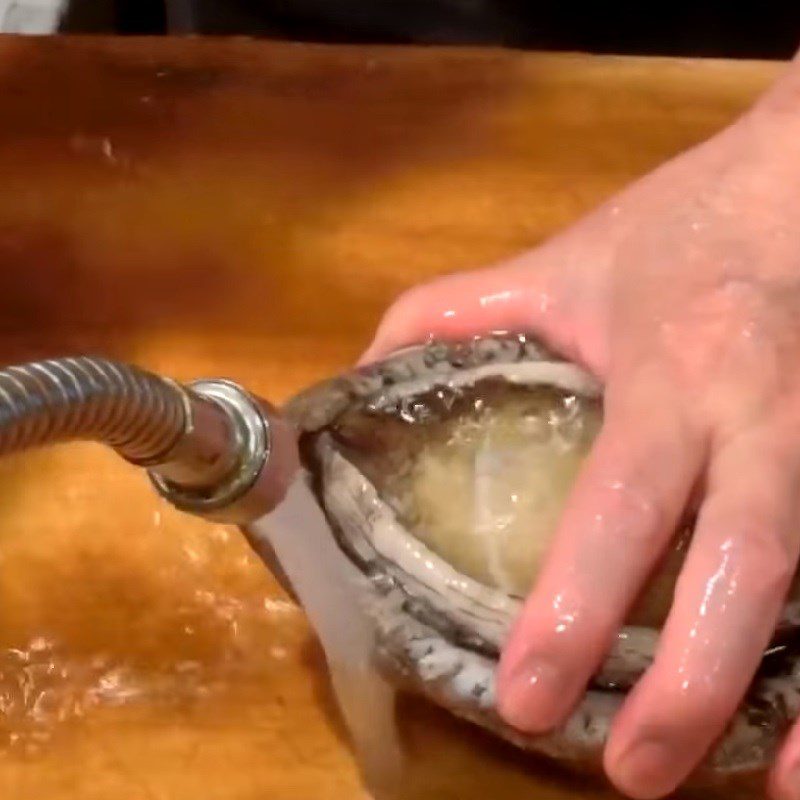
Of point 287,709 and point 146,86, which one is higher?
point 146,86

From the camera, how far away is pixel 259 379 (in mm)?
614

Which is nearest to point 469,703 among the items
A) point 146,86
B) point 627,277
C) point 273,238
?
point 627,277

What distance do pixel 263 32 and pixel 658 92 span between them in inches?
8.5

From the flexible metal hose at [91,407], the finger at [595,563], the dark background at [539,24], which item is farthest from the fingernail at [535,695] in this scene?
the dark background at [539,24]

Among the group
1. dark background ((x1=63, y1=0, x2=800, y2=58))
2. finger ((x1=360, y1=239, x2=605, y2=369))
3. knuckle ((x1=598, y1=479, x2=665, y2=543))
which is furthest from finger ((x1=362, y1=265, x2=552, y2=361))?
dark background ((x1=63, y1=0, x2=800, y2=58))

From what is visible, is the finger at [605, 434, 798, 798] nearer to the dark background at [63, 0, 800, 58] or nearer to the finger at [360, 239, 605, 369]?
the finger at [360, 239, 605, 369]

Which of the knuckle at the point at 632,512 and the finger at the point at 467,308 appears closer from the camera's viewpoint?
the knuckle at the point at 632,512

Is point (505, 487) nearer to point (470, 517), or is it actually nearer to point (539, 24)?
point (470, 517)

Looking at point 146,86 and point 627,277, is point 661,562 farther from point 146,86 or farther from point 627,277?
point 146,86

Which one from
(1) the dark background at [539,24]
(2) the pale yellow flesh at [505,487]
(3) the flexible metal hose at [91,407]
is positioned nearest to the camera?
(3) the flexible metal hose at [91,407]

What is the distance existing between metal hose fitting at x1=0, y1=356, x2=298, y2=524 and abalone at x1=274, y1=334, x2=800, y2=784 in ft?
0.10

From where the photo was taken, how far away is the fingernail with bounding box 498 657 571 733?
423mm

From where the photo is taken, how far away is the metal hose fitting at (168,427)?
Result: 36 centimetres

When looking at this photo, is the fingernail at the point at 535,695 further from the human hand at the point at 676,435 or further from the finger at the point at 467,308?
the finger at the point at 467,308
